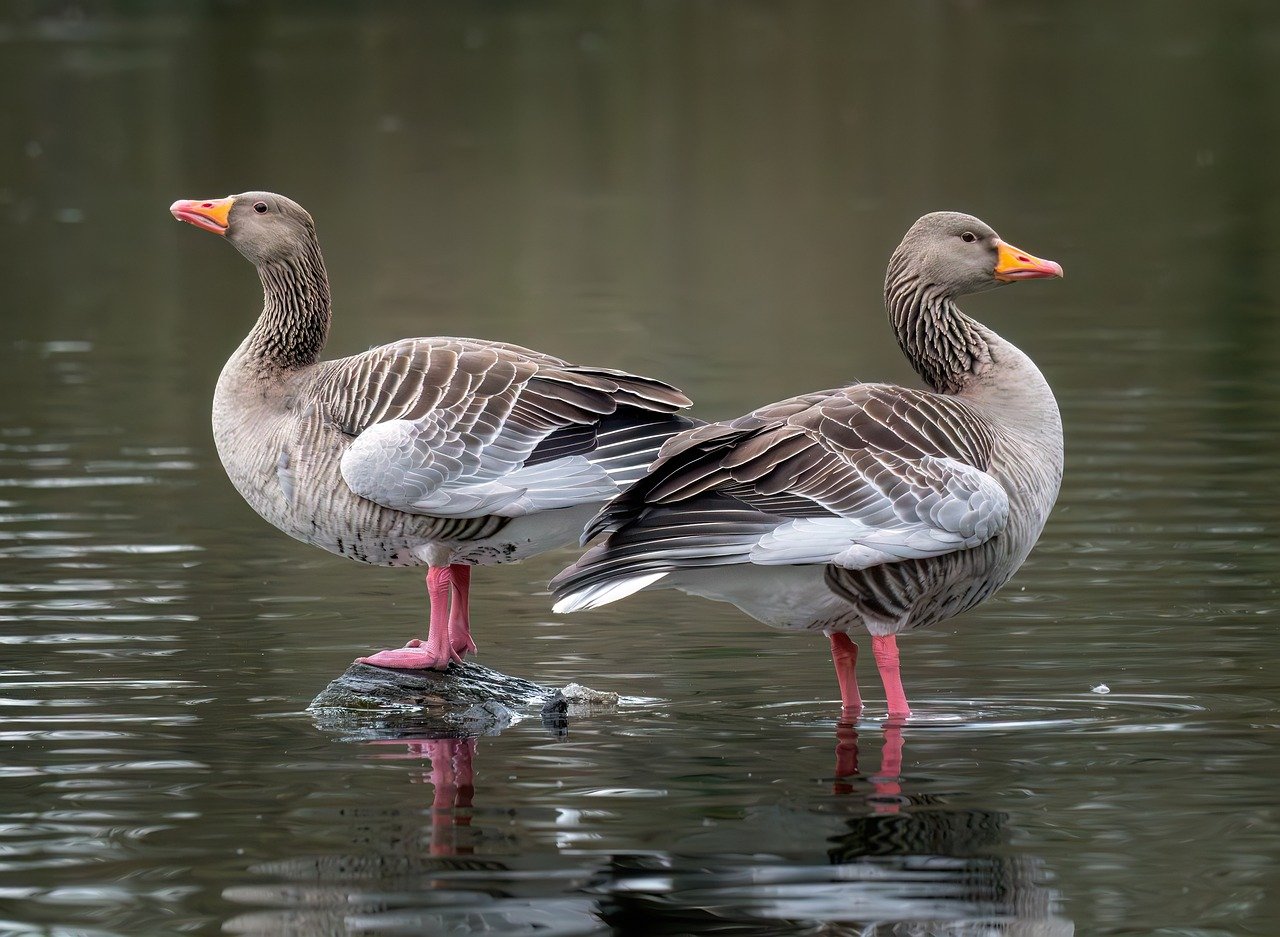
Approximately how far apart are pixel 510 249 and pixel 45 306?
739cm

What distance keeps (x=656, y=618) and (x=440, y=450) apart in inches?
94.7

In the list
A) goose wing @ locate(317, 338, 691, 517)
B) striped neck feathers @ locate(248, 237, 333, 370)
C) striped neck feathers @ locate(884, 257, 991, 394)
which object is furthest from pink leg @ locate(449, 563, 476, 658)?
striped neck feathers @ locate(884, 257, 991, 394)

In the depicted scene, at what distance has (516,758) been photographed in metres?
8.62

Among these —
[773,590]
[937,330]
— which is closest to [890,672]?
[773,590]

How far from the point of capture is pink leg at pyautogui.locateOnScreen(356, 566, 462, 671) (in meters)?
9.62

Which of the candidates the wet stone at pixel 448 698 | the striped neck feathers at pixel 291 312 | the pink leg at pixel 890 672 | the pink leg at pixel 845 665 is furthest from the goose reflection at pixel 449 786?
the striped neck feathers at pixel 291 312

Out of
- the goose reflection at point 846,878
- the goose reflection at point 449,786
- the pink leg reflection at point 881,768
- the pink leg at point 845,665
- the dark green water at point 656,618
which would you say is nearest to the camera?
the goose reflection at point 846,878

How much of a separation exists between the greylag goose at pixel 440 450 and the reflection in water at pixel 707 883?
6.59ft

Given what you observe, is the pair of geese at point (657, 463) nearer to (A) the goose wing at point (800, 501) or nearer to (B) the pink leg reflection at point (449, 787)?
(A) the goose wing at point (800, 501)

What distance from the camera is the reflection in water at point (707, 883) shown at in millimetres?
6520

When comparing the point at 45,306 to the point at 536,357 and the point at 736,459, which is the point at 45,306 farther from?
the point at 736,459

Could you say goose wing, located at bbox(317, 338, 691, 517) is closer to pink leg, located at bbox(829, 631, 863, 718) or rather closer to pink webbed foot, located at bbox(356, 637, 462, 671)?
pink webbed foot, located at bbox(356, 637, 462, 671)

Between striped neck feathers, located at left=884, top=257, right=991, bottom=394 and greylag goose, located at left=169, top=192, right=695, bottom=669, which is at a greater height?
striped neck feathers, located at left=884, top=257, right=991, bottom=394

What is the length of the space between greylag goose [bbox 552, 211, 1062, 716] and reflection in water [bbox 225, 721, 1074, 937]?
1083mm
